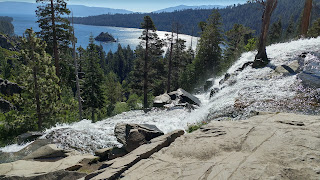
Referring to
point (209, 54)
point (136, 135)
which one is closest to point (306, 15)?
point (209, 54)

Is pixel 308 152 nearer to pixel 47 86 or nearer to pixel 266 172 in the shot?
pixel 266 172

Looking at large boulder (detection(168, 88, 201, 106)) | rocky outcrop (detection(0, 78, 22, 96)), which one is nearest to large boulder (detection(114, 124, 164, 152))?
large boulder (detection(168, 88, 201, 106))

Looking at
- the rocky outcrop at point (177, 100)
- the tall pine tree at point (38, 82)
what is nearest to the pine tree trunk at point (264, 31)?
the rocky outcrop at point (177, 100)

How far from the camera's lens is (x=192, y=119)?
14133 millimetres

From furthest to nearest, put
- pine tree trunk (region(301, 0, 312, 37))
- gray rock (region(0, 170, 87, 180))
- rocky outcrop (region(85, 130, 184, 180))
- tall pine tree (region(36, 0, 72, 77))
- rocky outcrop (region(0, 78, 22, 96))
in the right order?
rocky outcrop (region(0, 78, 22, 96)) → pine tree trunk (region(301, 0, 312, 37)) → tall pine tree (region(36, 0, 72, 77)) → gray rock (region(0, 170, 87, 180)) → rocky outcrop (region(85, 130, 184, 180))

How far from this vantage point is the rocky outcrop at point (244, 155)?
14.2ft

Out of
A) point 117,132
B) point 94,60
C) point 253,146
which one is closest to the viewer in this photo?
point 253,146

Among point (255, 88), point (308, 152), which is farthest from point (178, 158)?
point (255, 88)

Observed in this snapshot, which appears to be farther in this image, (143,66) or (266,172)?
(143,66)

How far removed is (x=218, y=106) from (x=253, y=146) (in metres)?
7.33

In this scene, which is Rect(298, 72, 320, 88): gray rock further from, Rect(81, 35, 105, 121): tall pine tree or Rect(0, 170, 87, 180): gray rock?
Rect(81, 35, 105, 121): tall pine tree

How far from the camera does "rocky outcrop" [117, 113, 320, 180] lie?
14.2ft

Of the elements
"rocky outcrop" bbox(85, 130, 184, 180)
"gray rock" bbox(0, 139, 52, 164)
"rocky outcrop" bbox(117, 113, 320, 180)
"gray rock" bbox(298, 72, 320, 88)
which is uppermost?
"gray rock" bbox(298, 72, 320, 88)

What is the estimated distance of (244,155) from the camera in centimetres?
507
